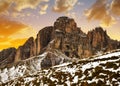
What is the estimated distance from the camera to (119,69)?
27.4m

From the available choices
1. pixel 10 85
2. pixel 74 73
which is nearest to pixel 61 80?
pixel 74 73

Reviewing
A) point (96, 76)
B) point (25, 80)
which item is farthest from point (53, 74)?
point (96, 76)

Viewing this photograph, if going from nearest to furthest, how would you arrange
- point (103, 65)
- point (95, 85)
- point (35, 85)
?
1. point (95, 85)
2. point (103, 65)
3. point (35, 85)

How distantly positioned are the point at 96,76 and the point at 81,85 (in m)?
2.00

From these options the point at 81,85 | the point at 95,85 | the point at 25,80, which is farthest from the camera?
the point at 25,80

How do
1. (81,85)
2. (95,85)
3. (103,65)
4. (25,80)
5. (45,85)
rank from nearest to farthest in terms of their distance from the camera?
1. (95,85)
2. (81,85)
3. (103,65)
4. (45,85)
5. (25,80)

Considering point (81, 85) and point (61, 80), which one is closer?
point (81, 85)

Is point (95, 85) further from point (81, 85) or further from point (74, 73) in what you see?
point (74, 73)

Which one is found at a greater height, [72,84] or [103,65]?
[103,65]

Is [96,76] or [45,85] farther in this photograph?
[45,85]

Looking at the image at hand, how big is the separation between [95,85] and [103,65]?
515cm

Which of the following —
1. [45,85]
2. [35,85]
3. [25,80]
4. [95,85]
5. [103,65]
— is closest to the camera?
[95,85]

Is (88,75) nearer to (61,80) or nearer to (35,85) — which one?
(61,80)

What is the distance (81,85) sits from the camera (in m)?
27.4
